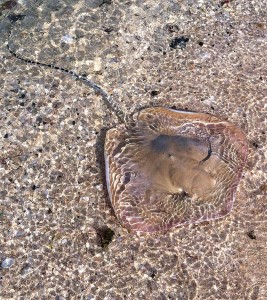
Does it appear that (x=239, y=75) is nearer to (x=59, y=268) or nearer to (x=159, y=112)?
(x=159, y=112)

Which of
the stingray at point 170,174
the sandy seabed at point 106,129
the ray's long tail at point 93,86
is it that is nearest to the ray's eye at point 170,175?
the stingray at point 170,174

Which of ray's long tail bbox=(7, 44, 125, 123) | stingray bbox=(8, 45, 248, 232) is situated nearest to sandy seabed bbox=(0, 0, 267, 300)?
ray's long tail bbox=(7, 44, 125, 123)

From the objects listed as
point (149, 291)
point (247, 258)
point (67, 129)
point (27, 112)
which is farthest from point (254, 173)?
point (27, 112)

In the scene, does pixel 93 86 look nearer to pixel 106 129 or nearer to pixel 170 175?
pixel 106 129

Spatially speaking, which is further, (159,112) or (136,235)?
(159,112)

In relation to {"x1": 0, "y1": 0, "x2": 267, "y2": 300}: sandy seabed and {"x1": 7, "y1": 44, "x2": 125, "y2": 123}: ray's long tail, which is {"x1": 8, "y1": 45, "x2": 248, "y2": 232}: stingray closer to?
{"x1": 0, "y1": 0, "x2": 267, "y2": 300}: sandy seabed

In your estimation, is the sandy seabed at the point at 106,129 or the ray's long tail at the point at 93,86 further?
the ray's long tail at the point at 93,86

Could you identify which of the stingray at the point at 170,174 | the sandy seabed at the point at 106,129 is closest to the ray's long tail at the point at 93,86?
the sandy seabed at the point at 106,129

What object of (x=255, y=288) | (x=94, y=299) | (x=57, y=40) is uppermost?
(x=57, y=40)

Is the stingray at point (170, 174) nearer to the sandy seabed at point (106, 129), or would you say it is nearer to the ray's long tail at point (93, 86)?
the sandy seabed at point (106, 129)
